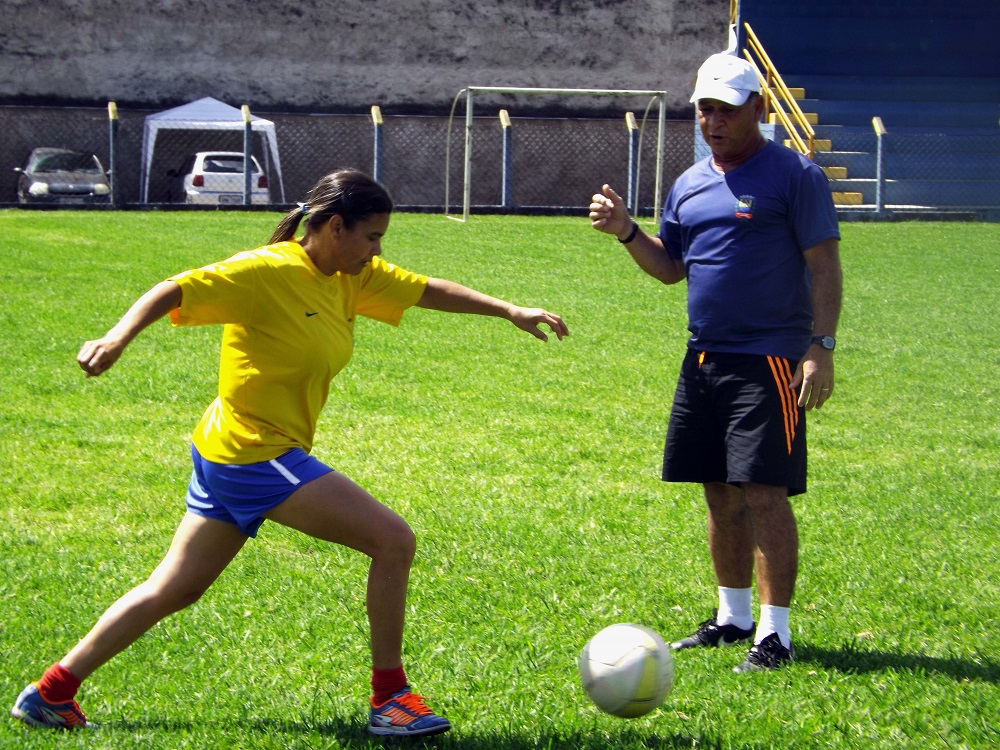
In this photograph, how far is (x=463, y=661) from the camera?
14.6 ft

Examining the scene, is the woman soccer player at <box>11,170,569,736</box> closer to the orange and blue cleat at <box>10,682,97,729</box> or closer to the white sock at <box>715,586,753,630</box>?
the orange and blue cleat at <box>10,682,97,729</box>

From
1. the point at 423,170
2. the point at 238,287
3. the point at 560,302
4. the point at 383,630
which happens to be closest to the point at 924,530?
the point at 383,630

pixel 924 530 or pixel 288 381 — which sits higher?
pixel 288 381

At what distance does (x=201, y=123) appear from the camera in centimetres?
2847

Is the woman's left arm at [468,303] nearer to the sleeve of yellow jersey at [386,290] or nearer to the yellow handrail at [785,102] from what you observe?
the sleeve of yellow jersey at [386,290]

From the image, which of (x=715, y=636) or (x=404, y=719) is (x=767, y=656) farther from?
(x=404, y=719)

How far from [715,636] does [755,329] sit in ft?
3.78

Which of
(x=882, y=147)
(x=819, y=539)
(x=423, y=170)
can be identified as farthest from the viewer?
(x=423, y=170)

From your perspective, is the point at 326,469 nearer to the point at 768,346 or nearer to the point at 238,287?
the point at 238,287

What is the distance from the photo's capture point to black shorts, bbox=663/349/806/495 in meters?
4.46

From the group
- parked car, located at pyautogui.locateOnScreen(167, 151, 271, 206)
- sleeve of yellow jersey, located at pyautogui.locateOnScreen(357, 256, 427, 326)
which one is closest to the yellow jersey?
sleeve of yellow jersey, located at pyautogui.locateOnScreen(357, 256, 427, 326)

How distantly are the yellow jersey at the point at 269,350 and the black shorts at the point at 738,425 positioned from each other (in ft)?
4.80

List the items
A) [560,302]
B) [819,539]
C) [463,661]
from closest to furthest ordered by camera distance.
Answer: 1. [463,661]
2. [819,539]
3. [560,302]

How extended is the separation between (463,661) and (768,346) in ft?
5.08
